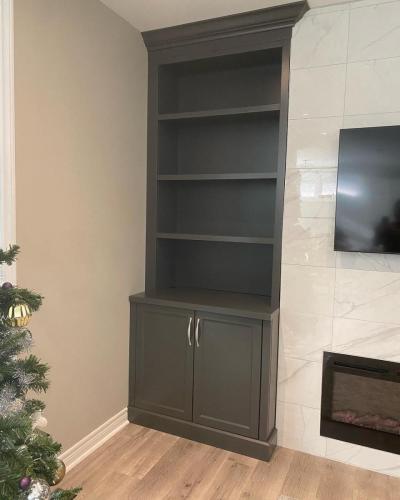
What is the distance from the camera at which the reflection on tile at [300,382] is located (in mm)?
2514

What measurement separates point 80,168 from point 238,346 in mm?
1440

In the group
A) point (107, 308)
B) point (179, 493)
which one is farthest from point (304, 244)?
point (179, 493)

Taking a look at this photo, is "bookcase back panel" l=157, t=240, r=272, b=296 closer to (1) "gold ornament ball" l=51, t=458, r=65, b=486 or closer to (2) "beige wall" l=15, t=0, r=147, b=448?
(2) "beige wall" l=15, t=0, r=147, b=448

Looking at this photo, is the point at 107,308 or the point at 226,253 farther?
the point at 226,253

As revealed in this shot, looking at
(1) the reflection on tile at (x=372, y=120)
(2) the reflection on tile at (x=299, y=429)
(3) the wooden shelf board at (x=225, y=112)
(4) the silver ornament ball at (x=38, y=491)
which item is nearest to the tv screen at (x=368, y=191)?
(1) the reflection on tile at (x=372, y=120)

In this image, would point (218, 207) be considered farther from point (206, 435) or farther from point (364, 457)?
point (364, 457)

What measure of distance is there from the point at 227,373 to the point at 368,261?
3.63 ft

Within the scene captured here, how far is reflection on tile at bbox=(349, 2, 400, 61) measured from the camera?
2205 millimetres

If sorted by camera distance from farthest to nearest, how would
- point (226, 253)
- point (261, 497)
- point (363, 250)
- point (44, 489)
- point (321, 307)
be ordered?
point (226, 253)
point (321, 307)
point (363, 250)
point (261, 497)
point (44, 489)

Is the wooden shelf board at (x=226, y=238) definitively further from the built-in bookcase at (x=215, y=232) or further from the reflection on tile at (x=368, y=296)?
the reflection on tile at (x=368, y=296)

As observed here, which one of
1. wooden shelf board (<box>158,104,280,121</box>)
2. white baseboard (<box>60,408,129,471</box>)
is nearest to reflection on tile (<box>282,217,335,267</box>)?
wooden shelf board (<box>158,104,280,121</box>)

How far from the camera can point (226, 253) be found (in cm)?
307

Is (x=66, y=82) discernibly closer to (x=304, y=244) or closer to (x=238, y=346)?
(x=304, y=244)

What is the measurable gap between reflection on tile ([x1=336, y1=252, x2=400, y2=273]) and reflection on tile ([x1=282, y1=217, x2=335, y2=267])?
2.3 inches
